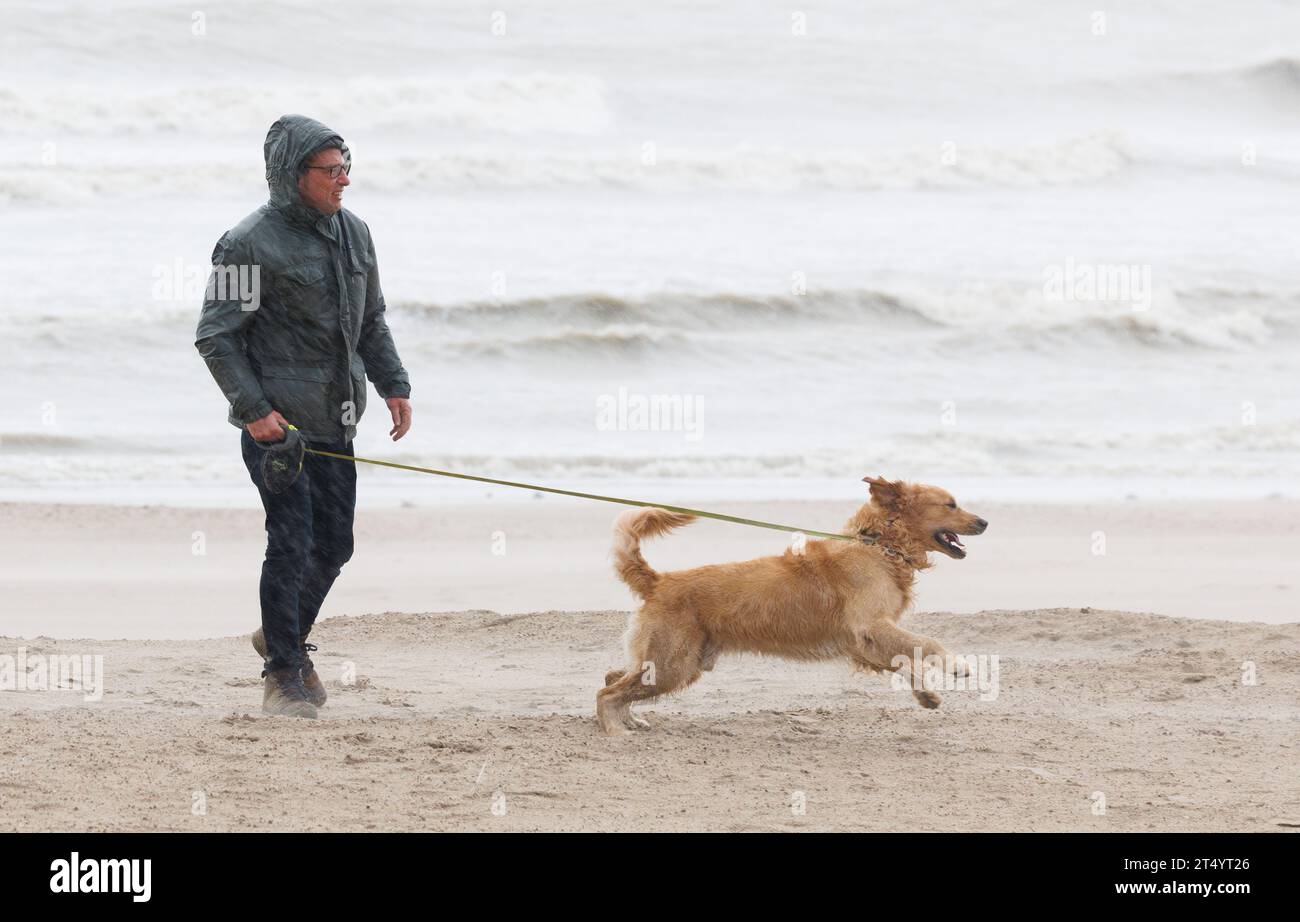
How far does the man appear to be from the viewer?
18.8 feet

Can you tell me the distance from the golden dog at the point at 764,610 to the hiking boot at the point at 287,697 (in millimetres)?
1151

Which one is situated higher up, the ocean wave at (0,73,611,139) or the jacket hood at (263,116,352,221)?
the ocean wave at (0,73,611,139)

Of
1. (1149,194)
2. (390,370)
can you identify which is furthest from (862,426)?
(1149,194)

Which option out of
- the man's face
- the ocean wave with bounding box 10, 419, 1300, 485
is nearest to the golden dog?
the man's face

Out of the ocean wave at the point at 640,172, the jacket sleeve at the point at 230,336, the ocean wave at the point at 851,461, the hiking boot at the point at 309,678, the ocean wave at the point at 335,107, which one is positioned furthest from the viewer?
the ocean wave at the point at 335,107

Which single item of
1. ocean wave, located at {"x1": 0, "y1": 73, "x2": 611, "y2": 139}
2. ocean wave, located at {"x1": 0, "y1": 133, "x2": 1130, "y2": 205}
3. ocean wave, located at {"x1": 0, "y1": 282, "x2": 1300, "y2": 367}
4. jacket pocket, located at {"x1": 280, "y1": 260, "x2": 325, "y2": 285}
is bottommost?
jacket pocket, located at {"x1": 280, "y1": 260, "x2": 325, "y2": 285}

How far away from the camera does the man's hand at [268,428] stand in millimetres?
5660

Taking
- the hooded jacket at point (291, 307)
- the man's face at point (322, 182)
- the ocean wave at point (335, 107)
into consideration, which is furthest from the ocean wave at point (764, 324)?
the man's face at point (322, 182)

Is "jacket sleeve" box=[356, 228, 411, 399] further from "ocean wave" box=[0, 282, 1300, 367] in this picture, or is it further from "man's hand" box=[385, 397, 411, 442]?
"ocean wave" box=[0, 282, 1300, 367]

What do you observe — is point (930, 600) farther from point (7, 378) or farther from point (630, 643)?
point (7, 378)

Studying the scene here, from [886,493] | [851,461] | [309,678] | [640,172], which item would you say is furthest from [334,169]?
[640,172]

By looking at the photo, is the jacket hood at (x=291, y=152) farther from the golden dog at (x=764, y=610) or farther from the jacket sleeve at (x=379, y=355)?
the golden dog at (x=764, y=610)

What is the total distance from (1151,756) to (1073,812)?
0.99m

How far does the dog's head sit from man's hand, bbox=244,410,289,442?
7.62ft
